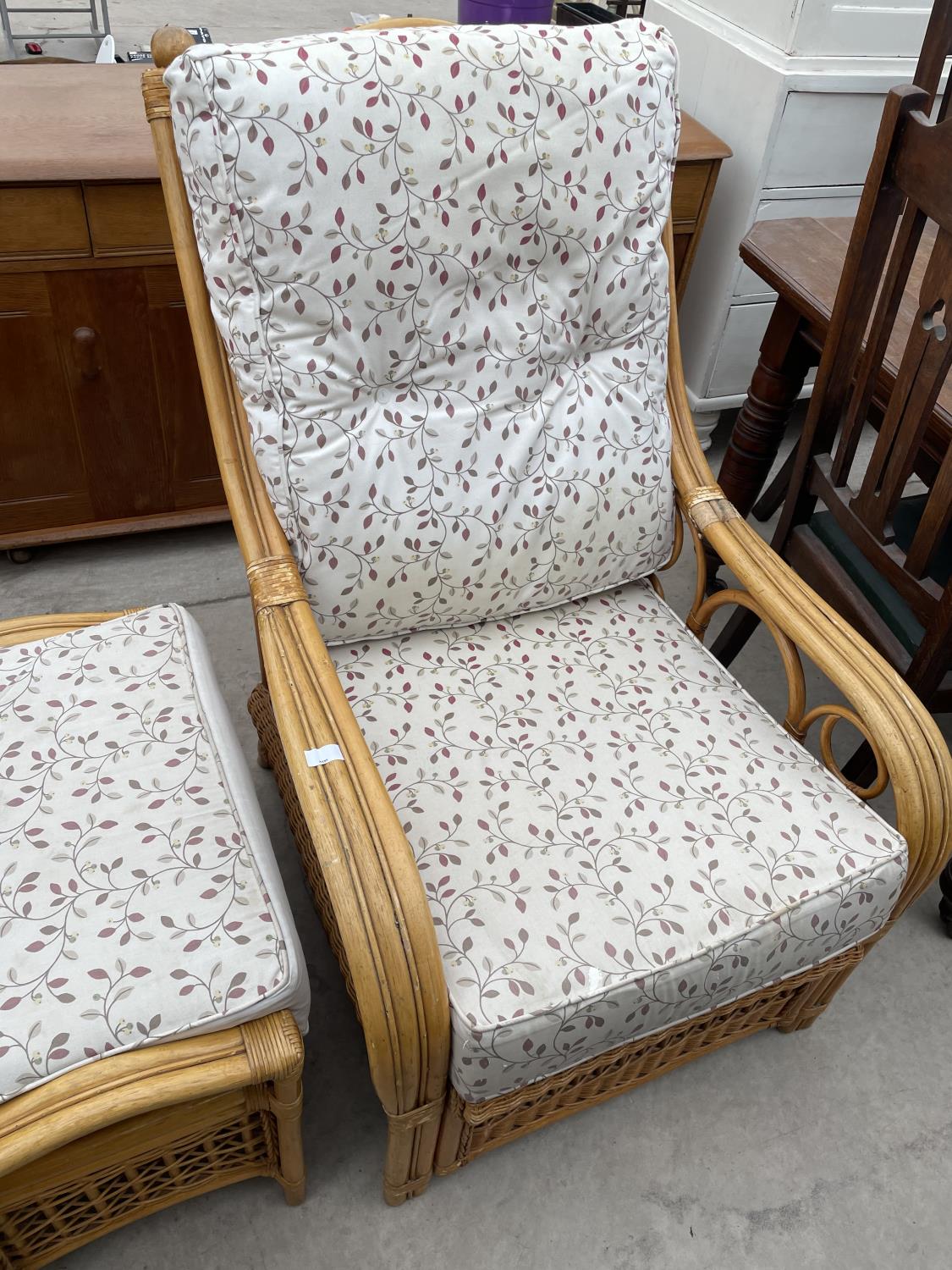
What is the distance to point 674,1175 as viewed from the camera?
118 cm

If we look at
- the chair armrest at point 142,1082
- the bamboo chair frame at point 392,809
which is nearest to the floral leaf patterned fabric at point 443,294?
the bamboo chair frame at point 392,809

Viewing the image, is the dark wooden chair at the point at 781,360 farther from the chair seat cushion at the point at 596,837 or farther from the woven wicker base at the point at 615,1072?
the woven wicker base at the point at 615,1072

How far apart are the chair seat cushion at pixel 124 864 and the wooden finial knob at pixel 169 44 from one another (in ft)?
2.06

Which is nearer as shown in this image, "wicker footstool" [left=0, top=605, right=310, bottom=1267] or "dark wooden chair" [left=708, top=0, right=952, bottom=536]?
"wicker footstool" [left=0, top=605, right=310, bottom=1267]

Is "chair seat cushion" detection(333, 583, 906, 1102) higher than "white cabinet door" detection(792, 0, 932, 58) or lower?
lower

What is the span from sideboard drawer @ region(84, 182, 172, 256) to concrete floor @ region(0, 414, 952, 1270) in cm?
101

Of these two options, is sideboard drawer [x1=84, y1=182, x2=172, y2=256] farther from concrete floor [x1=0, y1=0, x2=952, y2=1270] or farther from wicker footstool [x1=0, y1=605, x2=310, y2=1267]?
concrete floor [x1=0, y1=0, x2=952, y2=1270]

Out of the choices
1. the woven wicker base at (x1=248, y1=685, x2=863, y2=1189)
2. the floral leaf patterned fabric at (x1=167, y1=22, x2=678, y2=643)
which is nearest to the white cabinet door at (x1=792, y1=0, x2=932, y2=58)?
the floral leaf patterned fabric at (x1=167, y1=22, x2=678, y2=643)

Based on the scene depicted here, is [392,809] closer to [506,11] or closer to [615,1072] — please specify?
[615,1072]

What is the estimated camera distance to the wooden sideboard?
1415 mm

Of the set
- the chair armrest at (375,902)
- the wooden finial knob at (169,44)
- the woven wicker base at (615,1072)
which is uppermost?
the wooden finial knob at (169,44)

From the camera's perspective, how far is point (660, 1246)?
3.67 feet

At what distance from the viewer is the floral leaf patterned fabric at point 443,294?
0.97m

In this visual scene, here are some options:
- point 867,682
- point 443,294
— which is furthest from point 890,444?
point 443,294
